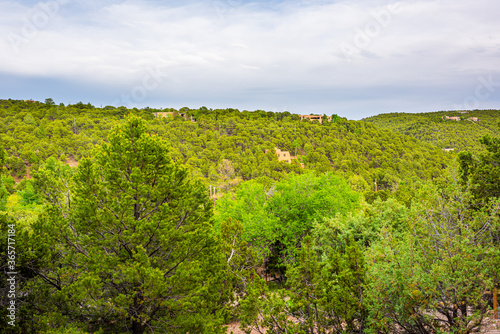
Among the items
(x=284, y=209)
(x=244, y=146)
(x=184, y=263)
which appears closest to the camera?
(x=184, y=263)

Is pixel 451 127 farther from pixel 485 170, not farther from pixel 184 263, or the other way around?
pixel 184 263

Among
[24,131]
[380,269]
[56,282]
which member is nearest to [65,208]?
[56,282]

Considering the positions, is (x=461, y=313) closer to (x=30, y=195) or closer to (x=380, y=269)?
(x=380, y=269)

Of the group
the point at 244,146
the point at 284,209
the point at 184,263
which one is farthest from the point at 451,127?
the point at 184,263

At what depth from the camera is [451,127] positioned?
405ft

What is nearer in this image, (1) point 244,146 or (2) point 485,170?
(2) point 485,170

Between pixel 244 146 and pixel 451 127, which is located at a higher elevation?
pixel 451 127

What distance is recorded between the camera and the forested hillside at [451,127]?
10481 centimetres

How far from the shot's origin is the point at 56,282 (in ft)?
28.6

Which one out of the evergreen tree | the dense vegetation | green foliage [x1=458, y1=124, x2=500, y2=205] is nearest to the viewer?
the dense vegetation

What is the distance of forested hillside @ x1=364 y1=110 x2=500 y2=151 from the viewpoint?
10481 centimetres

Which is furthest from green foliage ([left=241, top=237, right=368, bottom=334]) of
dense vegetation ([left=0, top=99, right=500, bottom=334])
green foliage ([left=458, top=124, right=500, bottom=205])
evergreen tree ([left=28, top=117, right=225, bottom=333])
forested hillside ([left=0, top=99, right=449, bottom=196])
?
forested hillside ([left=0, top=99, right=449, bottom=196])

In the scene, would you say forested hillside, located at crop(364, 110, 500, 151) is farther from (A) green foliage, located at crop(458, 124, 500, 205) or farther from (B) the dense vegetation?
(B) the dense vegetation

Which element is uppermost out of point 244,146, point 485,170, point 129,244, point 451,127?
point 451,127
